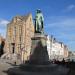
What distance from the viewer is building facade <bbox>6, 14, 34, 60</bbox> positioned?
69.6 meters

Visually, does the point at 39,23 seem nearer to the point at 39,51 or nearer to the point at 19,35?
the point at 39,51

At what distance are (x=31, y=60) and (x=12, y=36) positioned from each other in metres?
51.6

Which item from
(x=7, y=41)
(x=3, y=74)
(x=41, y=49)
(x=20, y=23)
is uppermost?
(x=20, y=23)

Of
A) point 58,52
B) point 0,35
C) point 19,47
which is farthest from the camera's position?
point 58,52

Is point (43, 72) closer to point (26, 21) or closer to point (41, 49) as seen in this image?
point (41, 49)

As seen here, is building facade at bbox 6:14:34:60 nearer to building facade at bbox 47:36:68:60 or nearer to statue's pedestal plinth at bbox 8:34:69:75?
building facade at bbox 47:36:68:60

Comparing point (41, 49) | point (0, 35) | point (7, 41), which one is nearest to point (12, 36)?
point (7, 41)

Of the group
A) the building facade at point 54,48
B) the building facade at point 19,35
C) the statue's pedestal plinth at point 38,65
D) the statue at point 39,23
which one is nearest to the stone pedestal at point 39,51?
the statue's pedestal plinth at point 38,65

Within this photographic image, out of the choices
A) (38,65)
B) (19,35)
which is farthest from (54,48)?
(38,65)

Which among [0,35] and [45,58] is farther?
[0,35]

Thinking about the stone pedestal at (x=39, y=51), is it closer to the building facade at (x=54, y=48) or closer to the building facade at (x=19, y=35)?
the building facade at (x=19, y=35)

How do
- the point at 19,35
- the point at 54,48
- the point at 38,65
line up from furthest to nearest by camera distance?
the point at 54,48 < the point at 19,35 < the point at 38,65

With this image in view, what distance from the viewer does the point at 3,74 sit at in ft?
61.7

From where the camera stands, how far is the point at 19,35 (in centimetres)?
7131
